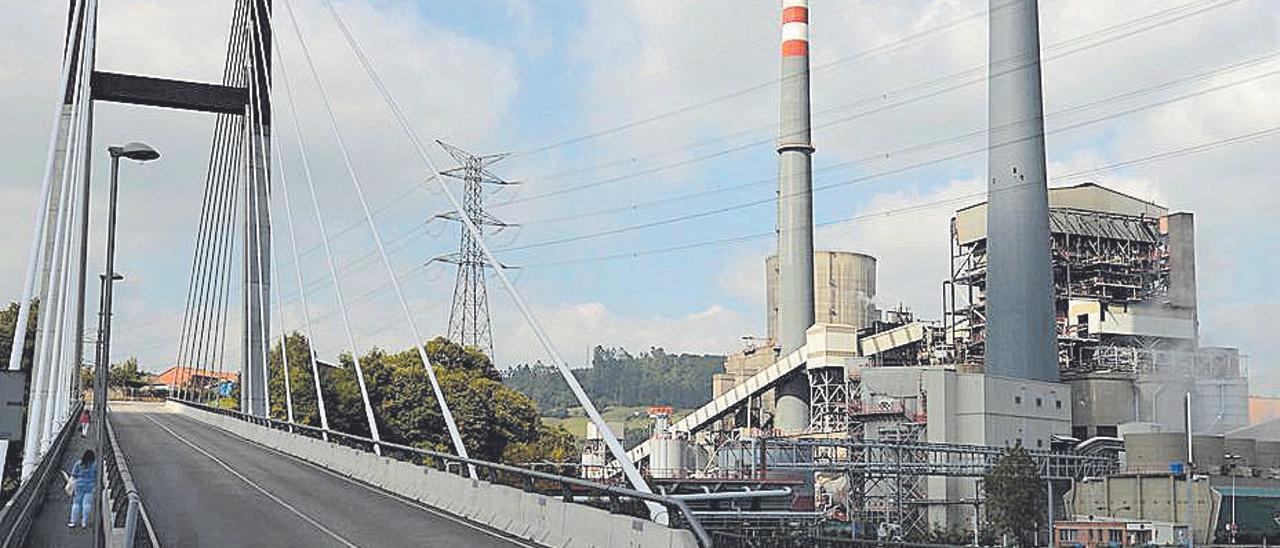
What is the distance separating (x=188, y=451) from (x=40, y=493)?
75.4 ft

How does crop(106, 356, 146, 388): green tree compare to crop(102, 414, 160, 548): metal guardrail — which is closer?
crop(102, 414, 160, 548): metal guardrail

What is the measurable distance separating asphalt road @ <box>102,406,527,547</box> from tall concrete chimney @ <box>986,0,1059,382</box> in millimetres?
46450

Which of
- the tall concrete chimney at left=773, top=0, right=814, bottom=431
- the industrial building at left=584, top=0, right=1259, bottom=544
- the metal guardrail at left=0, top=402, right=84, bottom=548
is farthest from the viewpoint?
the tall concrete chimney at left=773, top=0, right=814, bottom=431

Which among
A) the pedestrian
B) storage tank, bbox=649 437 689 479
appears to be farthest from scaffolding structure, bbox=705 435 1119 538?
the pedestrian

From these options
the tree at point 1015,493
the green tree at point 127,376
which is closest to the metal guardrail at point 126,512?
the tree at point 1015,493

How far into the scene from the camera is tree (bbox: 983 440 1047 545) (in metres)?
68.8

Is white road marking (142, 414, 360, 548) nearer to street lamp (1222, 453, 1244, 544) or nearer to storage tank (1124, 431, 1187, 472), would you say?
street lamp (1222, 453, 1244, 544)

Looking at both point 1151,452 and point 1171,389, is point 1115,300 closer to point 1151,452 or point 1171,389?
A: point 1171,389

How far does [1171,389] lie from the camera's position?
85.7m

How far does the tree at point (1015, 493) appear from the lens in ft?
226

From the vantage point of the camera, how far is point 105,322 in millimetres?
23125

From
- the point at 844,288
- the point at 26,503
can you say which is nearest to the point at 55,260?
the point at 26,503

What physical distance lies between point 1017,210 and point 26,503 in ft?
218

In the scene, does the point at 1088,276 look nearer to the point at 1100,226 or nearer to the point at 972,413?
the point at 1100,226
